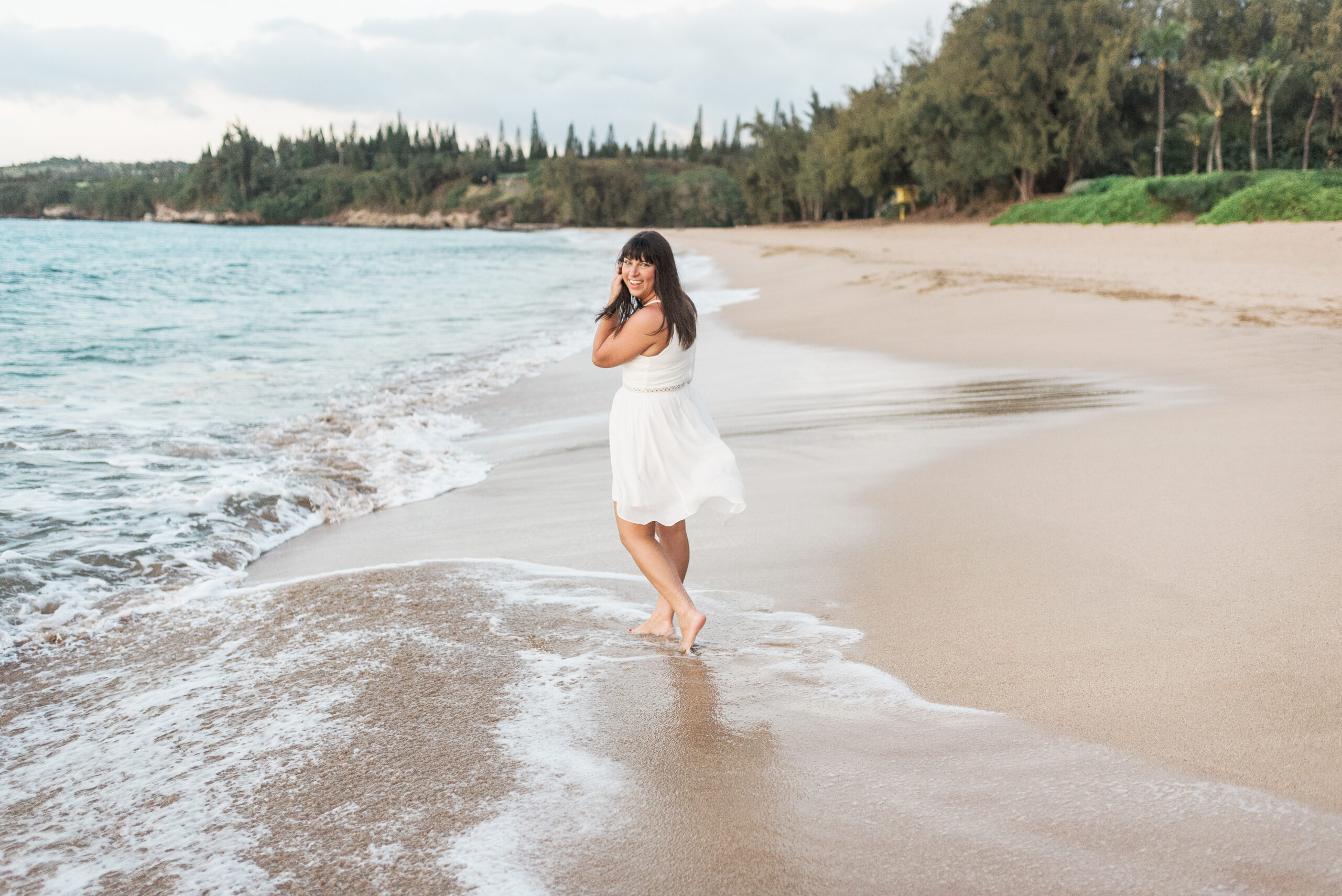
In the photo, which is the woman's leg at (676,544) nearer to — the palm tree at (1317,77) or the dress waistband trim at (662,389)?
the dress waistband trim at (662,389)

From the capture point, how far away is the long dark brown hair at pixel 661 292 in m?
3.08

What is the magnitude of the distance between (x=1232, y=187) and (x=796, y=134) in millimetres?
51537

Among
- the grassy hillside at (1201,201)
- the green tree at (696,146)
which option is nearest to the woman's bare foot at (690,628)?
the grassy hillside at (1201,201)

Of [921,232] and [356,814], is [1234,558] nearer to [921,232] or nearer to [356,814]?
[356,814]

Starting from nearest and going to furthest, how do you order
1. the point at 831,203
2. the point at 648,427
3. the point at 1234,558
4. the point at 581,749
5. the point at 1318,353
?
the point at 581,749 < the point at 648,427 < the point at 1234,558 < the point at 1318,353 < the point at 831,203

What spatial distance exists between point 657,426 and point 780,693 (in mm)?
1007

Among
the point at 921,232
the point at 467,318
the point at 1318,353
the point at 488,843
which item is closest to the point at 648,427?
the point at 488,843

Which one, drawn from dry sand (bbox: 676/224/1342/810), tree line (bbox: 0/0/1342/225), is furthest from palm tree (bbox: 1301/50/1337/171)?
dry sand (bbox: 676/224/1342/810)

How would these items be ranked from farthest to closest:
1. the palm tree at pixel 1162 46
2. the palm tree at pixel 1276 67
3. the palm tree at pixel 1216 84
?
the palm tree at pixel 1276 67
the palm tree at pixel 1216 84
the palm tree at pixel 1162 46

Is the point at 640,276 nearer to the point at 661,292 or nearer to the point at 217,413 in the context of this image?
the point at 661,292

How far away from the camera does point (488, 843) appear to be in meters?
2.04

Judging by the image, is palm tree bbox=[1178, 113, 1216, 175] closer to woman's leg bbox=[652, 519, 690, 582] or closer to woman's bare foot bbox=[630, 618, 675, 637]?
woman's leg bbox=[652, 519, 690, 582]

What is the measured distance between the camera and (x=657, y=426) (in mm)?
3189

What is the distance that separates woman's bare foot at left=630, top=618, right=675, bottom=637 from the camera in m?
3.29
